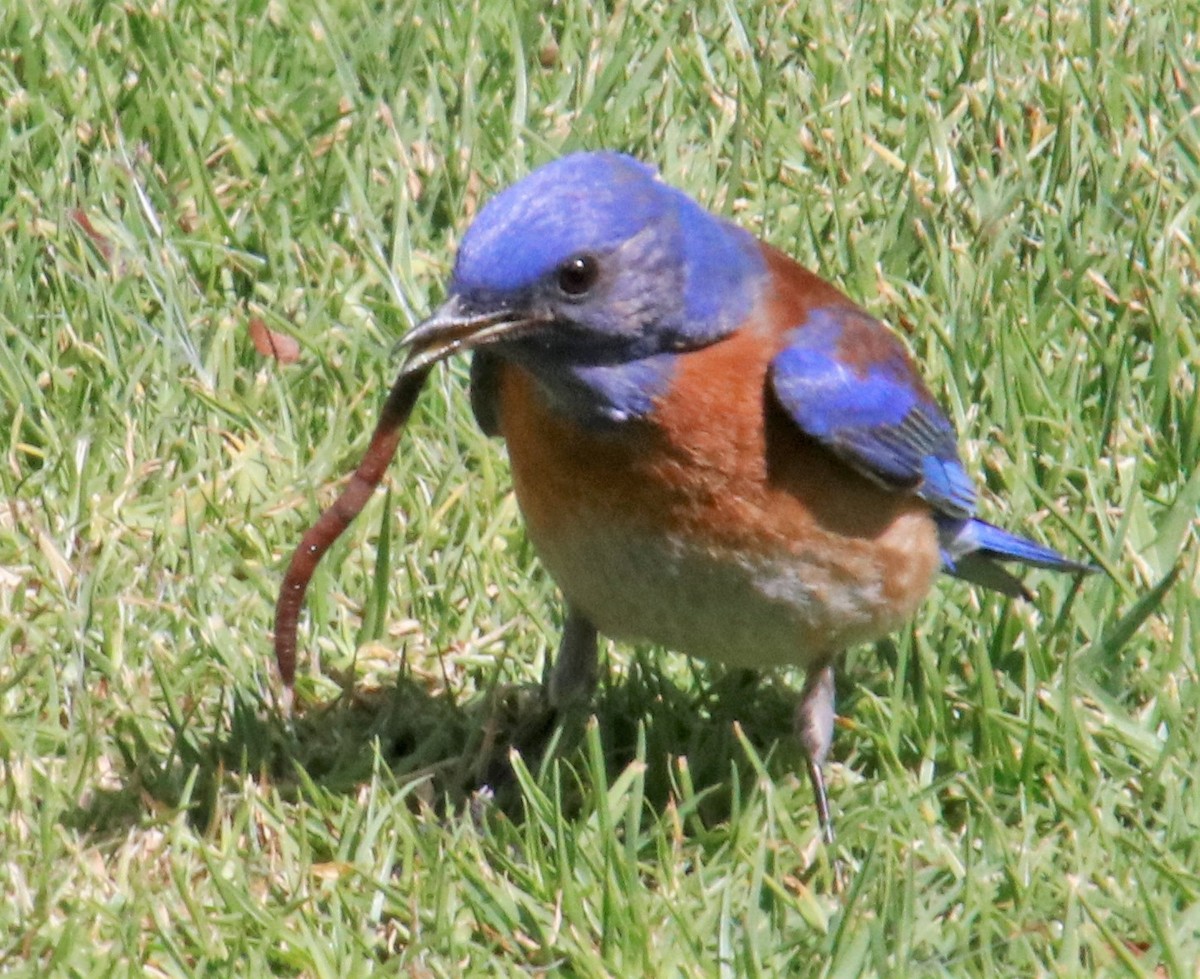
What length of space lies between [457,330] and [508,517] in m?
1.72

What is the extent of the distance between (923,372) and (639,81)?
167cm

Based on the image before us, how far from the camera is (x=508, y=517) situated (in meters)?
6.16

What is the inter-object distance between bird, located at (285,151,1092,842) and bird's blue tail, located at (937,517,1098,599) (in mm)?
278

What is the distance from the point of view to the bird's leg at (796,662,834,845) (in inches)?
210

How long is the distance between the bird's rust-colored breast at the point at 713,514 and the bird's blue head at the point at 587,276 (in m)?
0.12

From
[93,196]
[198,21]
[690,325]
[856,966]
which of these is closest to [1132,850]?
[856,966]

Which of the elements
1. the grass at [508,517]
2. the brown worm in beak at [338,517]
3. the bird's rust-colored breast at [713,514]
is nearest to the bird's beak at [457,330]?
the bird's rust-colored breast at [713,514]

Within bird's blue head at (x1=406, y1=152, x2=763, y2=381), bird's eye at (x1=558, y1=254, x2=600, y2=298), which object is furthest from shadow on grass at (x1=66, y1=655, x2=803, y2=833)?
bird's eye at (x1=558, y1=254, x2=600, y2=298)

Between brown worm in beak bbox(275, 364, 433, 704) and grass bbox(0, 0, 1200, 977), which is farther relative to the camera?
brown worm in beak bbox(275, 364, 433, 704)

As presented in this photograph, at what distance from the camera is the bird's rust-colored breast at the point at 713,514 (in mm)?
4863

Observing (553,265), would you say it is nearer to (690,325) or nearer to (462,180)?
(690,325)

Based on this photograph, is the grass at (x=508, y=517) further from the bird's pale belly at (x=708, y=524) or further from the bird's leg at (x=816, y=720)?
the bird's pale belly at (x=708, y=524)

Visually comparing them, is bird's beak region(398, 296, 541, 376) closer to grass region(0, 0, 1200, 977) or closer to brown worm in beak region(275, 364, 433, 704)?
brown worm in beak region(275, 364, 433, 704)

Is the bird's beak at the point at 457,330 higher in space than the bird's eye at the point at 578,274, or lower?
lower
